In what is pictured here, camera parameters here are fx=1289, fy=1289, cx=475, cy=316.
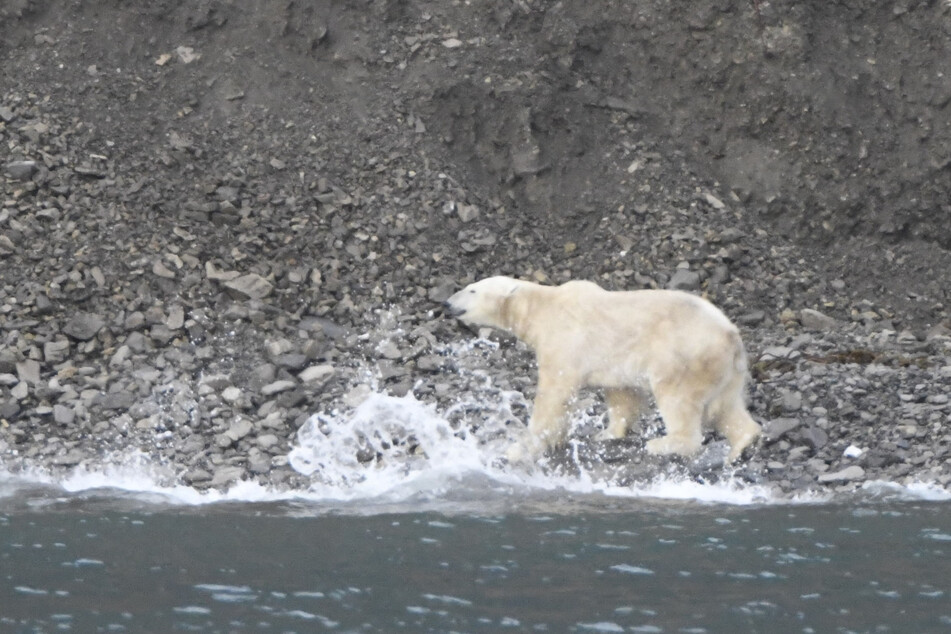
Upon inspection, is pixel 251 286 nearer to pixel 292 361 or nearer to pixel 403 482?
pixel 292 361

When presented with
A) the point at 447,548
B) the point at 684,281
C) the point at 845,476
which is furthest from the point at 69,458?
the point at 684,281

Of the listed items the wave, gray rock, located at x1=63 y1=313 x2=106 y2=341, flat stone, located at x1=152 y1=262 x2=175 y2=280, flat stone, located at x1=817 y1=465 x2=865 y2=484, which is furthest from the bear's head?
gray rock, located at x1=63 y1=313 x2=106 y2=341

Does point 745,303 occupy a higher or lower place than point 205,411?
higher

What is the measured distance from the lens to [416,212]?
14.3m

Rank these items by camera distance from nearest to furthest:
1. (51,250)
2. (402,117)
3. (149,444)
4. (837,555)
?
(837,555) < (149,444) < (51,250) < (402,117)

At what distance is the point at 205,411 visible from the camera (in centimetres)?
1111

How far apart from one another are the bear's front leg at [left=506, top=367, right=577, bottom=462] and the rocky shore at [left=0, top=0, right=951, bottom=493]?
576mm

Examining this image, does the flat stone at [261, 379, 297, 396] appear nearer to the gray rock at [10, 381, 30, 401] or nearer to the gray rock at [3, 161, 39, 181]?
the gray rock at [10, 381, 30, 401]

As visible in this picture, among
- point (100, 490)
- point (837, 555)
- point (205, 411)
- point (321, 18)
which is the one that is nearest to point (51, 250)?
point (205, 411)

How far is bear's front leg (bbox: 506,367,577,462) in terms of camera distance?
10.1 meters

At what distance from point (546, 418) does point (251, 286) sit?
4.15 meters

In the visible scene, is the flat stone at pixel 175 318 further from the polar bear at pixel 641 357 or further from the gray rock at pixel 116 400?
the polar bear at pixel 641 357

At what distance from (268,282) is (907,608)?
7.87 metres

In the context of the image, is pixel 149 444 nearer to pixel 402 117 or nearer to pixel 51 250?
pixel 51 250
